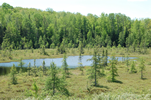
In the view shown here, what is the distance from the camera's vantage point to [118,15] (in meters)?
165

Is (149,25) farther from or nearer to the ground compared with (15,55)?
farther from the ground

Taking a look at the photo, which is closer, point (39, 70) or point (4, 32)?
point (39, 70)

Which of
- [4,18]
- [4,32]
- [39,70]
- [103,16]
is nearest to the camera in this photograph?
[39,70]

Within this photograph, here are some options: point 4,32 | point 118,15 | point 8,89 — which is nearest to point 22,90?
point 8,89

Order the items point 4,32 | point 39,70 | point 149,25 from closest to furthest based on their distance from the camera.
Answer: point 39,70 < point 4,32 < point 149,25

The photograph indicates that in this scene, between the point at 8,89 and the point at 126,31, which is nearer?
the point at 8,89

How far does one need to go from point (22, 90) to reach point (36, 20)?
12784 centimetres

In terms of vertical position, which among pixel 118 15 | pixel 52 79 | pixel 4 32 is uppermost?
pixel 118 15

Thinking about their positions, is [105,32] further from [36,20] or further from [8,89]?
[8,89]

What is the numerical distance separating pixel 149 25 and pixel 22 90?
153 m

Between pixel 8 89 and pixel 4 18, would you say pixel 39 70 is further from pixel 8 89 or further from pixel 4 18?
pixel 4 18

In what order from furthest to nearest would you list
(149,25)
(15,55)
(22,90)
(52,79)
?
(149,25)
(15,55)
(22,90)
(52,79)

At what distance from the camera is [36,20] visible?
154 meters

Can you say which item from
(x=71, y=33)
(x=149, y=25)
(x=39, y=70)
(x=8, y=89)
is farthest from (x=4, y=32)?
(x=149, y=25)
